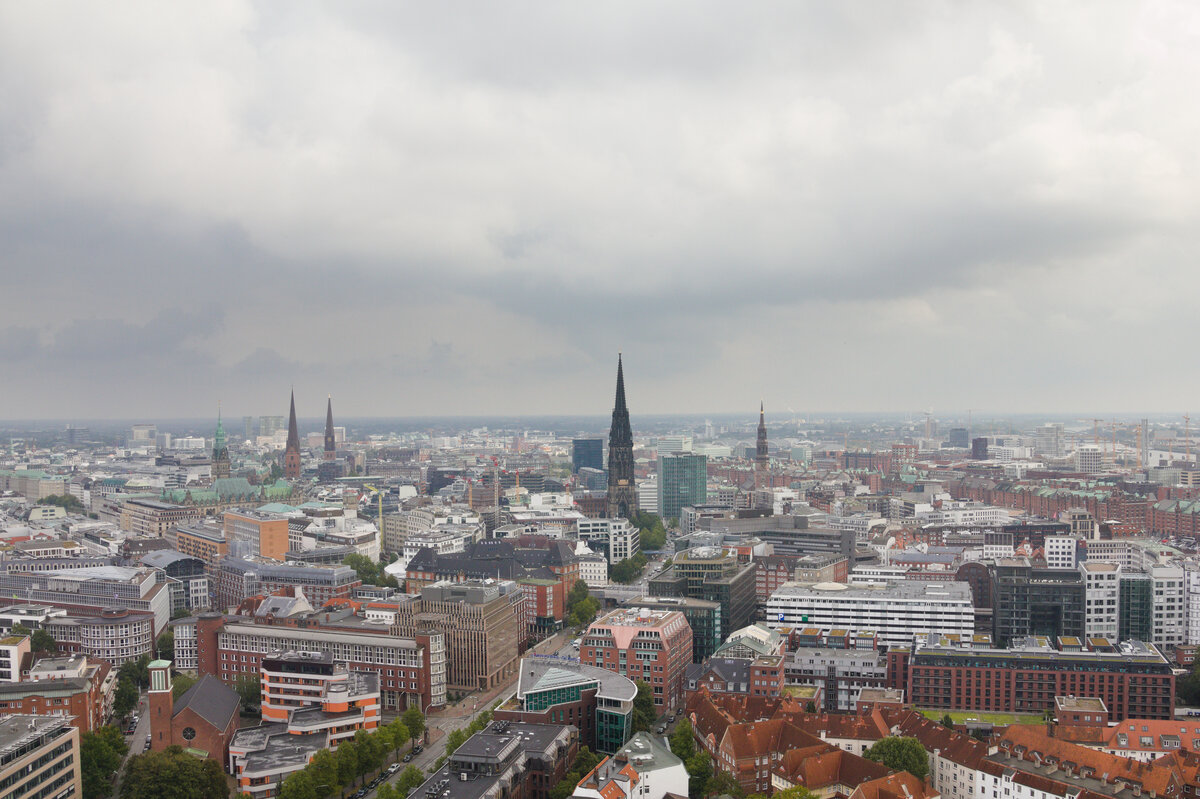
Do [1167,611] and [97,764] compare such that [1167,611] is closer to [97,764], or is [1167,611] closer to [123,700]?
[97,764]

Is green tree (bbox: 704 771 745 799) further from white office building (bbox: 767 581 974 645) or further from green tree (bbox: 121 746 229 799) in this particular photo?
white office building (bbox: 767 581 974 645)

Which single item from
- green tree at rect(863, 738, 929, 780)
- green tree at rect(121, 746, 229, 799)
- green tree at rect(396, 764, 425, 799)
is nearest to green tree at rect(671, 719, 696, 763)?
green tree at rect(863, 738, 929, 780)

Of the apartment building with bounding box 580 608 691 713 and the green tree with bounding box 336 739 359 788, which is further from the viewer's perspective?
the apartment building with bounding box 580 608 691 713

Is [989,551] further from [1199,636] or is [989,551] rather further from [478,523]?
[478,523]

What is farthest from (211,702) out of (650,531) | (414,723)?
(650,531)

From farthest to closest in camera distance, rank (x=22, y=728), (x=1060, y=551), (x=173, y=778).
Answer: (x=1060, y=551)
(x=173, y=778)
(x=22, y=728)

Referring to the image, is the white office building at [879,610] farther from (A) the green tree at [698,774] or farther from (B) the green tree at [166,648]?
(B) the green tree at [166,648]
